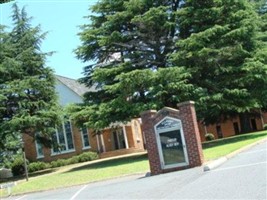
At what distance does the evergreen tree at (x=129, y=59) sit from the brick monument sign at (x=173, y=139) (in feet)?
35.5

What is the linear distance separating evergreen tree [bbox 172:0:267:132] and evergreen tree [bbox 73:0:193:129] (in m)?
1.42

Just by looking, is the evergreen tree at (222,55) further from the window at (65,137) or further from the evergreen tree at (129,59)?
the window at (65,137)

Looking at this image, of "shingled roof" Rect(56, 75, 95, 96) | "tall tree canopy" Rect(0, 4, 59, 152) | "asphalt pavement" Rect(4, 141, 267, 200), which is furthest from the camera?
"shingled roof" Rect(56, 75, 95, 96)

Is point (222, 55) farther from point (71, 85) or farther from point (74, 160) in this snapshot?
point (71, 85)

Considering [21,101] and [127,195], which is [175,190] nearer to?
[127,195]

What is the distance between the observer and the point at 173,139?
1864cm

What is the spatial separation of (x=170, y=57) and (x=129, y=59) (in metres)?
A: 3.26

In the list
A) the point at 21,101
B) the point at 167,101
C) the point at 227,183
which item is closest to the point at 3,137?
the point at 21,101

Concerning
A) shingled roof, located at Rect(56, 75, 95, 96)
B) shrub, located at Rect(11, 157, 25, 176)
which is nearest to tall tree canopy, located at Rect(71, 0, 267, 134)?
shrub, located at Rect(11, 157, 25, 176)

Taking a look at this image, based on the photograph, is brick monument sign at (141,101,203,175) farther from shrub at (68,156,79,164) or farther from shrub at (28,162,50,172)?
shrub at (28,162,50,172)

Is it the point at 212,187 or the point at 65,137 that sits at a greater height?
the point at 65,137

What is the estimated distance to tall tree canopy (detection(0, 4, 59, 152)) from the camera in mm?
34438

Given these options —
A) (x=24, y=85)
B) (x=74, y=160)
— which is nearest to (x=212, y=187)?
(x=24, y=85)

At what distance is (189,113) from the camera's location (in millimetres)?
18406
